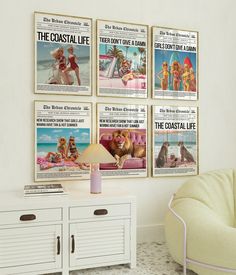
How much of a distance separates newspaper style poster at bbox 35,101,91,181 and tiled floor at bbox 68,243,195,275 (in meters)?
0.84

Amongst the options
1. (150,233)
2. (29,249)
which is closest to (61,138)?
(29,249)

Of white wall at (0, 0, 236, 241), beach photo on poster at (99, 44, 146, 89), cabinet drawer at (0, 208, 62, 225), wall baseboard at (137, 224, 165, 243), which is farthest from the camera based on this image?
wall baseboard at (137, 224, 165, 243)

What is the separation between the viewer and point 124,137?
324 centimetres

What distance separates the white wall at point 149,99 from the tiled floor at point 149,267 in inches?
12.8

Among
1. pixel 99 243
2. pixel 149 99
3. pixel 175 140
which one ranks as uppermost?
pixel 149 99

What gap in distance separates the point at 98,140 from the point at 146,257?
3.74 ft

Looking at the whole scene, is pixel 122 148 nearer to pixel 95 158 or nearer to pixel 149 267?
pixel 95 158

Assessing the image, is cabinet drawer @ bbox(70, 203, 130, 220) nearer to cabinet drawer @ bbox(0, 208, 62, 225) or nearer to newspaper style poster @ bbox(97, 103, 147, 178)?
cabinet drawer @ bbox(0, 208, 62, 225)

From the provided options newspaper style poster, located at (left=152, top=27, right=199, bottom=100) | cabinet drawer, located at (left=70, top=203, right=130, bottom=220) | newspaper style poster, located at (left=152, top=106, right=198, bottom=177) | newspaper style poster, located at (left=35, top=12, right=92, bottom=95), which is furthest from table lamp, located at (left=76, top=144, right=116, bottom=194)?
newspaper style poster, located at (left=152, top=27, right=199, bottom=100)

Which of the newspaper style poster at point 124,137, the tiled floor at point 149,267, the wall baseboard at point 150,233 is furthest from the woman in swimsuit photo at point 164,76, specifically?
the tiled floor at point 149,267

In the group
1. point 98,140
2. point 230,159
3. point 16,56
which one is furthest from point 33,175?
point 230,159

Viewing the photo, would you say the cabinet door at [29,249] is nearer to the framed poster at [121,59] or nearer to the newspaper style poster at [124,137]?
the newspaper style poster at [124,137]

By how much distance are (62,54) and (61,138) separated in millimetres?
770

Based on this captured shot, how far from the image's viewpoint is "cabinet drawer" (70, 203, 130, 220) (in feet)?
8.41
